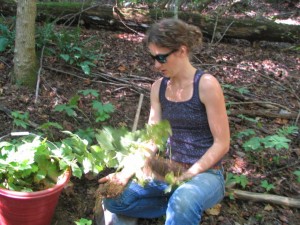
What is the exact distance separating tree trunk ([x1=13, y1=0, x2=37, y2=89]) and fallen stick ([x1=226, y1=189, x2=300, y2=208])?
8.24 ft

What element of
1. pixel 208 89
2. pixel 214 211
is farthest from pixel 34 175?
pixel 214 211

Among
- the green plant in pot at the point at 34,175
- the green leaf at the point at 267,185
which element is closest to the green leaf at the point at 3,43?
the green plant in pot at the point at 34,175

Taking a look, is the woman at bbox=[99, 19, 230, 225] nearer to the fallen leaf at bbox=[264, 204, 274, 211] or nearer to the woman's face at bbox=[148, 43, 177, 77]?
the woman's face at bbox=[148, 43, 177, 77]

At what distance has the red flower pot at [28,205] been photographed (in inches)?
85.9

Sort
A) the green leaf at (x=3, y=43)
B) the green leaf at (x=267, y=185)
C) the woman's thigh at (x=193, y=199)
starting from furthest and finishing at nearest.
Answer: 1. the green leaf at (x=3, y=43)
2. the green leaf at (x=267, y=185)
3. the woman's thigh at (x=193, y=199)

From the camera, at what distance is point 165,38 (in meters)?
2.24

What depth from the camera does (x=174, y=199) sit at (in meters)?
2.18

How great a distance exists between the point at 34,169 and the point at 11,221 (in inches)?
16.5

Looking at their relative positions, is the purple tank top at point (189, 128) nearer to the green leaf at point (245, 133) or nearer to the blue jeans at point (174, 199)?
the blue jeans at point (174, 199)

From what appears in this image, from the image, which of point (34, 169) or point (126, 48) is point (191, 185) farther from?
point (126, 48)

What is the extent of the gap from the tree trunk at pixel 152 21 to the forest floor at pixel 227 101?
22cm

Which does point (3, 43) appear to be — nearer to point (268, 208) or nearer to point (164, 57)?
point (164, 57)

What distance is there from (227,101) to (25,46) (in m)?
2.42

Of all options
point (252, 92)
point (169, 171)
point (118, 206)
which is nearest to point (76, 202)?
point (118, 206)
